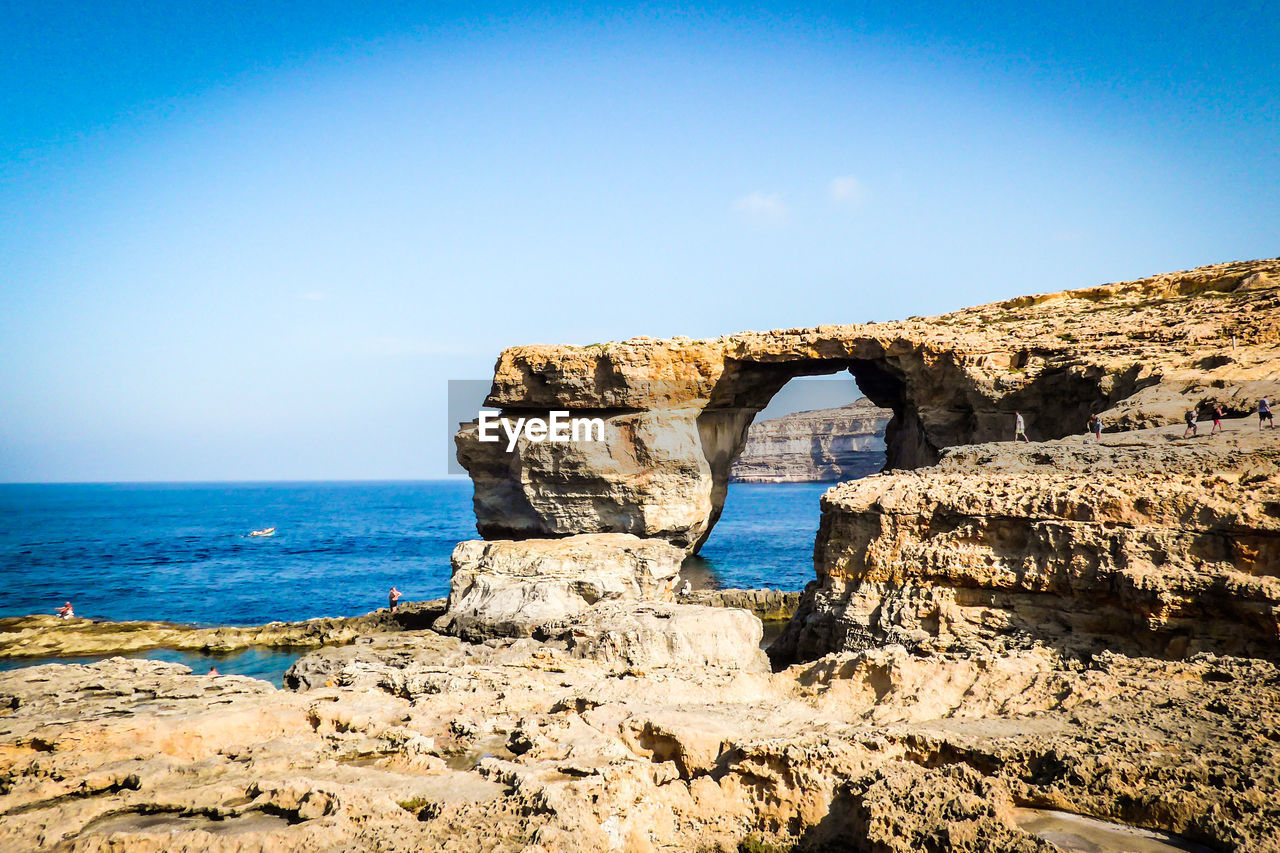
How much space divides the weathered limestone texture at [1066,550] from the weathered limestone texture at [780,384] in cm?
853

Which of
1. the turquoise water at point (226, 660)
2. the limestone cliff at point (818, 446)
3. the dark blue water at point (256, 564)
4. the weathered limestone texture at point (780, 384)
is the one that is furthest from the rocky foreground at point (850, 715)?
the limestone cliff at point (818, 446)

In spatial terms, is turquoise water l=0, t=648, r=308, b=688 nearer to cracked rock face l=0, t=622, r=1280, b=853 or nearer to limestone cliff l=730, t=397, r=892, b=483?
cracked rock face l=0, t=622, r=1280, b=853

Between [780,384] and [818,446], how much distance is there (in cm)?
8477

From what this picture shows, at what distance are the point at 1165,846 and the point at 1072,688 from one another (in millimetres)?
2643

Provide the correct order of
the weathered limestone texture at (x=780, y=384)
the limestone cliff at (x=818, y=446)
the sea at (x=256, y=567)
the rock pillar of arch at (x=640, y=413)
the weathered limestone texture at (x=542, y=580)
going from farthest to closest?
1. the limestone cliff at (x=818, y=446)
2. the sea at (x=256, y=567)
3. the rock pillar of arch at (x=640, y=413)
4. the weathered limestone texture at (x=780, y=384)
5. the weathered limestone texture at (x=542, y=580)

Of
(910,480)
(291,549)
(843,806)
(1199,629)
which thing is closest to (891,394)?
(910,480)

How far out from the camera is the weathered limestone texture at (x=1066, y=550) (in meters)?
9.21

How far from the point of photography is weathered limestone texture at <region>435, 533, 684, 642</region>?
756 inches

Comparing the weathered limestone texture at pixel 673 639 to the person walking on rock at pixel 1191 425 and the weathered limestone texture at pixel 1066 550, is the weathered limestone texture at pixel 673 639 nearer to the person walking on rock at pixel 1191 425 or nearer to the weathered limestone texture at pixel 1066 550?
the weathered limestone texture at pixel 1066 550

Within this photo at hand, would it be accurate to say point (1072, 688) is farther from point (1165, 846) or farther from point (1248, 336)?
point (1248, 336)

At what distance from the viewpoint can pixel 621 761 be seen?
24.5 feet

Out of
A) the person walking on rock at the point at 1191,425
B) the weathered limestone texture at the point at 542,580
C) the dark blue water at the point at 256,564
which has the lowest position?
the dark blue water at the point at 256,564

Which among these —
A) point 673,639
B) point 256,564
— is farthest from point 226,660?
point 256,564

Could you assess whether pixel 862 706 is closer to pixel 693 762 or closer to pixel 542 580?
pixel 693 762
